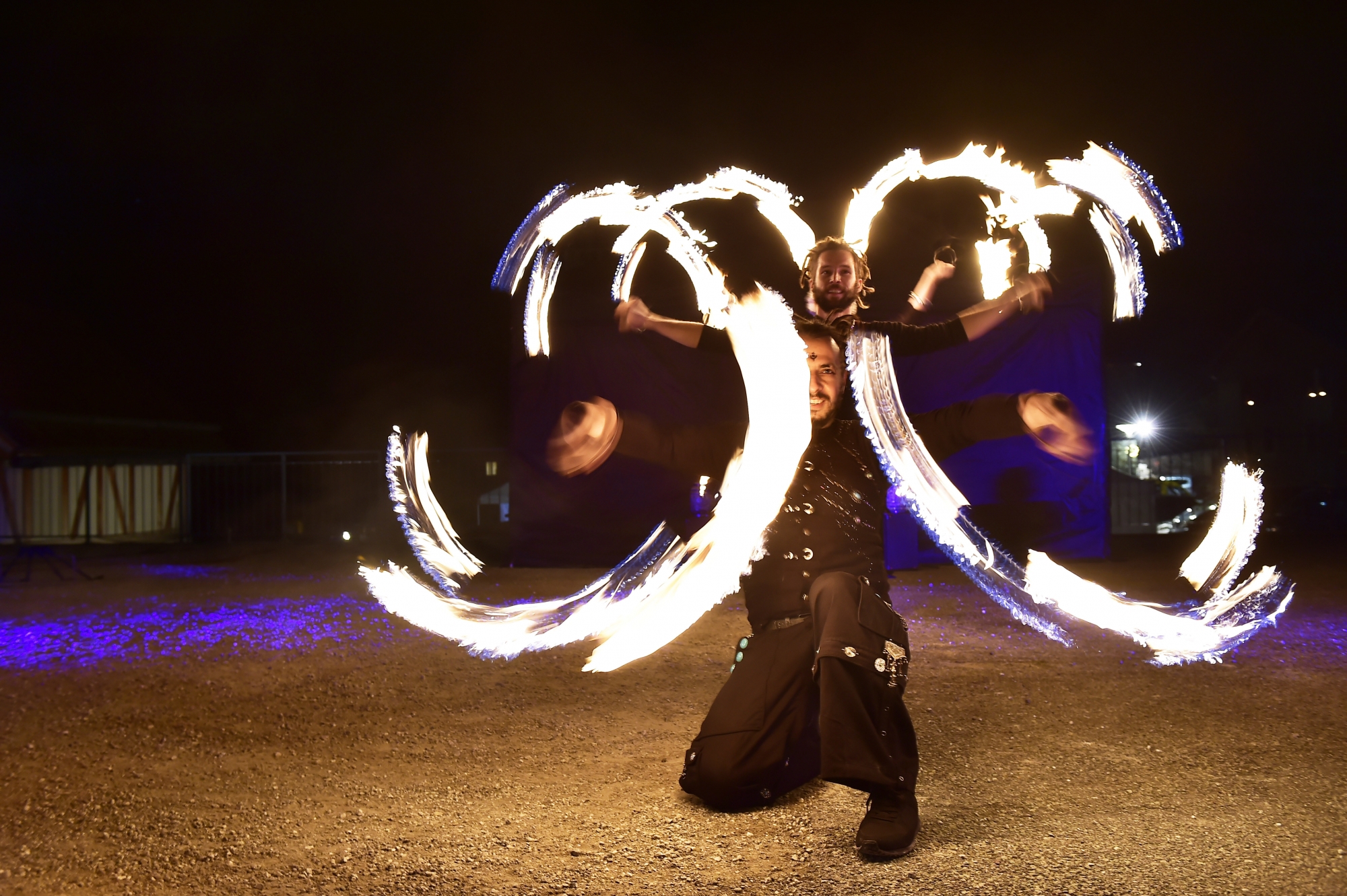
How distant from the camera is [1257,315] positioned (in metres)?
34.7

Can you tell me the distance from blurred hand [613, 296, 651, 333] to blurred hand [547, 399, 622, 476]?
2.54 ft

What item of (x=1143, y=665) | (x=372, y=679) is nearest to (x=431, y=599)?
(x=372, y=679)

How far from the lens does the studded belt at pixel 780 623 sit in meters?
3.47

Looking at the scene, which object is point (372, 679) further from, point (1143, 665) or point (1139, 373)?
point (1139, 373)

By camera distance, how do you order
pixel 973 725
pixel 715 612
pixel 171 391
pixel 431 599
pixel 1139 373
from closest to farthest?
pixel 973 725, pixel 431 599, pixel 715 612, pixel 171 391, pixel 1139 373

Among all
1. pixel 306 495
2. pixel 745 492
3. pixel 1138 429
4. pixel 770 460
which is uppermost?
pixel 770 460

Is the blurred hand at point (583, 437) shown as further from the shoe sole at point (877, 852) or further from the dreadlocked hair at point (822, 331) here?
the shoe sole at point (877, 852)

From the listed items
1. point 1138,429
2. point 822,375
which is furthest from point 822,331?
point 1138,429

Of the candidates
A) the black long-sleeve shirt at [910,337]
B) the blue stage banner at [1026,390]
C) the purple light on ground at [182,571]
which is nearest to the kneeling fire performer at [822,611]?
the black long-sleeve shirt at [910,337]

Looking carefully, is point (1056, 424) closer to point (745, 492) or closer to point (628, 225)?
point (745, 492)

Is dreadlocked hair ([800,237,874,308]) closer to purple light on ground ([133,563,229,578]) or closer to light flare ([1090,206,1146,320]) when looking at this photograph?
light flare ([1090,206,1146,320])

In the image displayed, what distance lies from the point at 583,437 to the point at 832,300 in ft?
3.95

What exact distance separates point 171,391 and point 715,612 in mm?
20466

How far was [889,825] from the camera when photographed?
2939 millimetres
